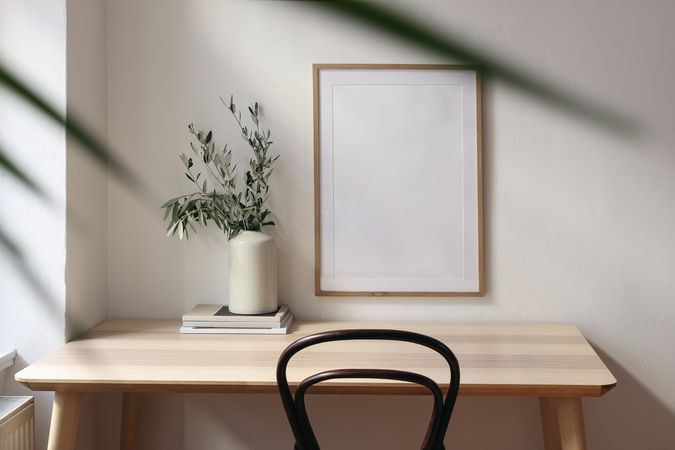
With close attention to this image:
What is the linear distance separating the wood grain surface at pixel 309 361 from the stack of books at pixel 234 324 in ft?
0.08

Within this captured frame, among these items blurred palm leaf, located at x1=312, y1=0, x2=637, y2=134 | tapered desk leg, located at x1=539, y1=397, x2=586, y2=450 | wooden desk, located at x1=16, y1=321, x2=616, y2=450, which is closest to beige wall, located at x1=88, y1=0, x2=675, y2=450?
wooden desk, located at x1=16, y1=321, x2=616, y2=450

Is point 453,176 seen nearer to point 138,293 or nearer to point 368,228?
point 368,228

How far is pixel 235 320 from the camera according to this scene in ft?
5.23

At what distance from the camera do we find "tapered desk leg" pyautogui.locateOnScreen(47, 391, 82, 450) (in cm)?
129

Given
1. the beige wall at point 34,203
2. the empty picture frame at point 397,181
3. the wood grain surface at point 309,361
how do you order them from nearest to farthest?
the wood grain surface at point 309,361, the beige wall at point 34,203, the empty picture frame at point 397,181

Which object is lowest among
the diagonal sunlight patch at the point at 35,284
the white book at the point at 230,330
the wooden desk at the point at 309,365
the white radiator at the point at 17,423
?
the white radiator at the point at 17,423

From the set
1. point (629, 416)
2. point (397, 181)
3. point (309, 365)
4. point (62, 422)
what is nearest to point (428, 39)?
point (309, 365)

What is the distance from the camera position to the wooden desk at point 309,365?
124 cm

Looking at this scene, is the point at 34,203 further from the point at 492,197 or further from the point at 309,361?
the point at 492,197

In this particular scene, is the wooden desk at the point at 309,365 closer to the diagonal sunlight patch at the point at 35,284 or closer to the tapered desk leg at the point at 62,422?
the tapered desk leg at the point at 62,422

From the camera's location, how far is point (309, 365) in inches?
53.2

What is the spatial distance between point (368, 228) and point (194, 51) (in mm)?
693

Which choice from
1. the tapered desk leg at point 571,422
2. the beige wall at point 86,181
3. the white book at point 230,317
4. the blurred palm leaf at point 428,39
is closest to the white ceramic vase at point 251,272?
the white book at point 230,317

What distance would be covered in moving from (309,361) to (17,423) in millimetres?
663
